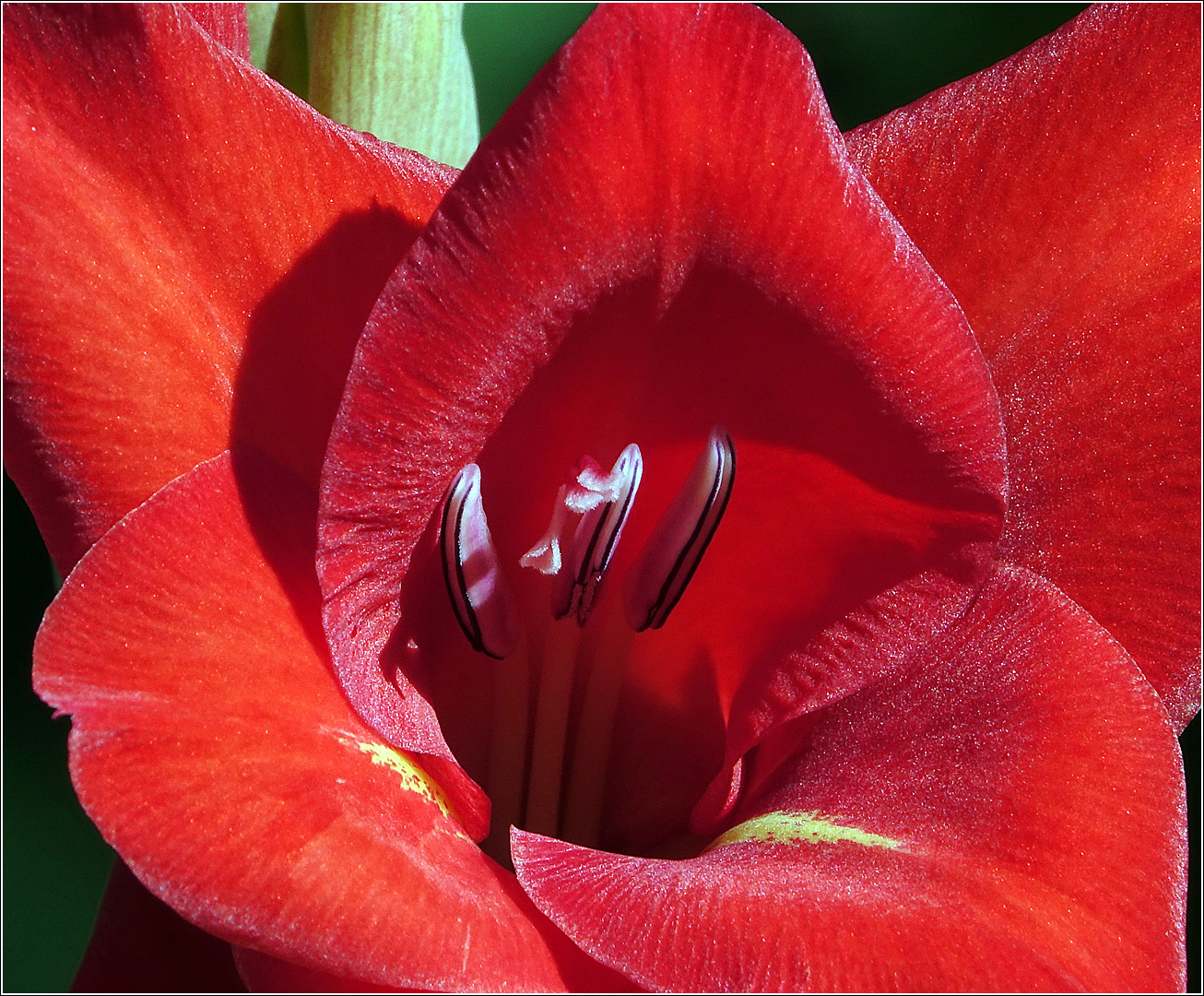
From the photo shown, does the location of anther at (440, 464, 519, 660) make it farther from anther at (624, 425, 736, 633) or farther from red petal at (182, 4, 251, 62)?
red petal at (182, 4, 251, 62)

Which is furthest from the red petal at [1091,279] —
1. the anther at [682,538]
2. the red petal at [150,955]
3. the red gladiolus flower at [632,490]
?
the red petal at [150,955]

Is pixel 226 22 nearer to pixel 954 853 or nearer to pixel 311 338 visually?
Answer: pixel 311 338

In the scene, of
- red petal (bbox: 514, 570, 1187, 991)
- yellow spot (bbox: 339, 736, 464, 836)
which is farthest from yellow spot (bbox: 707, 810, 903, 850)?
yellow spot (bbox: 339, 736, 464, 836)

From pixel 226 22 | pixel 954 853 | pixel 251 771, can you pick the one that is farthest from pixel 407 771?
pixel 226 22

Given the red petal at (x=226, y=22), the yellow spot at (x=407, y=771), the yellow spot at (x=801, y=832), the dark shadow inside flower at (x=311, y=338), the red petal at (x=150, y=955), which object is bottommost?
the red petal at (x=150, y=955)

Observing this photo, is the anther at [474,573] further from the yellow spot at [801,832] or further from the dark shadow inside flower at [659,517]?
the yellow spot at [801,832]

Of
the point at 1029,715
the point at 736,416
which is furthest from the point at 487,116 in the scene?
the point at 1029,715

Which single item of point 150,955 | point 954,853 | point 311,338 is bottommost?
point 150,955
